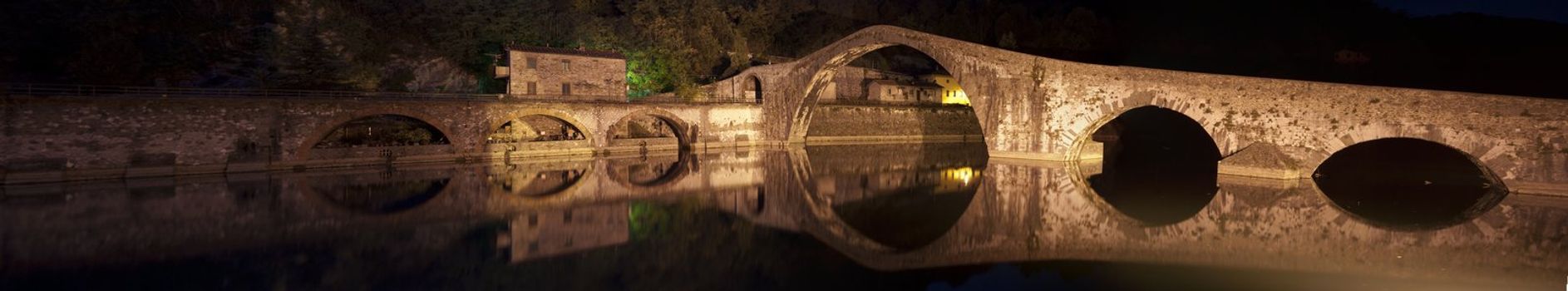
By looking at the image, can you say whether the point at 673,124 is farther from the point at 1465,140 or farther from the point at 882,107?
the point at 1465,140

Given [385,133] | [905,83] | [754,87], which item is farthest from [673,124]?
[905,83]

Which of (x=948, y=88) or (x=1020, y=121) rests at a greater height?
(x=948, y=88)

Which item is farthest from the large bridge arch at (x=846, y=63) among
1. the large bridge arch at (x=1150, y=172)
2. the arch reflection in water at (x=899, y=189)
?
the large bridge arch at (x=1150, y=172)

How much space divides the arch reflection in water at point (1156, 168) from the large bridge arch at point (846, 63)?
609cm

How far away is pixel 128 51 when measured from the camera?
2917 centimetres

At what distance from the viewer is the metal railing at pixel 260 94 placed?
77.9 feet

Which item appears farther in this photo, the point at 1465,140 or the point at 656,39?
the point at 656,39

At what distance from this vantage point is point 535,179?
72.2 feet

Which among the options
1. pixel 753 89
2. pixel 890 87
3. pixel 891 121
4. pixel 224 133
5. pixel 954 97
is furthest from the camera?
pixel 954 97

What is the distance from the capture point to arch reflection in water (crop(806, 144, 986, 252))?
13297 mm

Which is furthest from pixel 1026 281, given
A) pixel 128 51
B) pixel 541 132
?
pixel 128 51

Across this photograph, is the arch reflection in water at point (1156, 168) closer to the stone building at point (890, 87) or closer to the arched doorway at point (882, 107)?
the arched doorway at point (882, 107)

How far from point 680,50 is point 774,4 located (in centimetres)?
2154

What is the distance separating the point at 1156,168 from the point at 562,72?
25571mm
